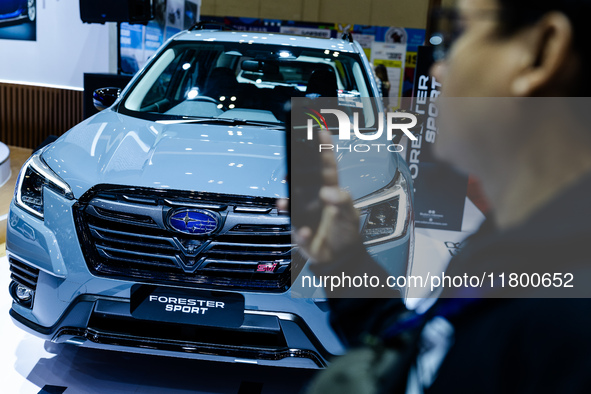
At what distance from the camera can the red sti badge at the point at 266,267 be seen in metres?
2.18

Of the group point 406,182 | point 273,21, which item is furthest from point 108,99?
point 273,21

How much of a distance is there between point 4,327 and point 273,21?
9262mm

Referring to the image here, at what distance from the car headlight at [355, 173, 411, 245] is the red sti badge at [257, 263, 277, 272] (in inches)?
14.0

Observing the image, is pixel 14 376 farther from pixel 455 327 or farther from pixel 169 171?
pixel 455 327

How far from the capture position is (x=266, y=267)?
218 centimetres

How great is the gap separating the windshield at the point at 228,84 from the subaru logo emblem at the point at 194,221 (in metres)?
0.90

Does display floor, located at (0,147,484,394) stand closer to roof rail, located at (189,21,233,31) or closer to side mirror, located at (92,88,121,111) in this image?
side mirror, located at (92,88,121,111)

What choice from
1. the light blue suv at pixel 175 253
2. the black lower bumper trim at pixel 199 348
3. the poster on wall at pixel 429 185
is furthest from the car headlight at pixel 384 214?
the poster on wall at pixel 429 185

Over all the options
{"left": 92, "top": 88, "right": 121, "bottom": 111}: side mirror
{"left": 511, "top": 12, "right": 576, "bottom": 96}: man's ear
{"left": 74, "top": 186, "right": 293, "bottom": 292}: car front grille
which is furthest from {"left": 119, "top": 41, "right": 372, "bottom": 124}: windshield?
{"left": 511, "top": 12, "right": 576, "bottom": 96}: man's ear

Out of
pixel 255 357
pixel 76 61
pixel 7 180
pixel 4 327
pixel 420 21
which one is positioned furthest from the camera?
pixel 420 21

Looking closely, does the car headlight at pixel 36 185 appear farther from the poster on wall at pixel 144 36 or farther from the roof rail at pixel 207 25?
the poster on wall at pixel 144 36

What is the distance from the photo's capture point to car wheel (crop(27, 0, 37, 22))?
Answer: 7.21 meters

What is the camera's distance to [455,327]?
46 centimetres

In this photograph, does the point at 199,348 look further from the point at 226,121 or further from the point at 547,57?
the point at 547,57
